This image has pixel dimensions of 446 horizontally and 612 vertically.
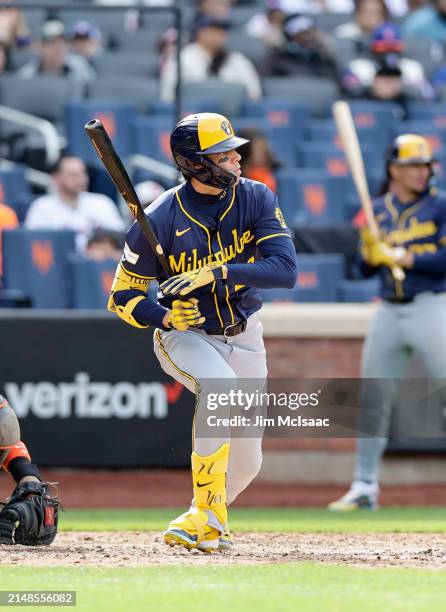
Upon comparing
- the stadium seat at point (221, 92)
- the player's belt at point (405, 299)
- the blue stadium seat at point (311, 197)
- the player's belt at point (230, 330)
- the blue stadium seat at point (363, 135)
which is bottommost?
the player's belt at point (230, 330)

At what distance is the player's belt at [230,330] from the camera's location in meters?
5.99

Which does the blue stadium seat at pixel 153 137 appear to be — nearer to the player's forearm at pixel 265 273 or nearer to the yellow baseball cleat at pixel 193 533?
the player's forearm at pixel 265 273

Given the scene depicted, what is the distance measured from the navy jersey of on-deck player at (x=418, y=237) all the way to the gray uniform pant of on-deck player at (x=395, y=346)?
0.09 metres

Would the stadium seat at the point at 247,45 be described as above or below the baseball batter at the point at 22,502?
above

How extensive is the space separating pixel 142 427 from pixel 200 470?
12.4 feet

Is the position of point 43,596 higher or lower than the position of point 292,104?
lower

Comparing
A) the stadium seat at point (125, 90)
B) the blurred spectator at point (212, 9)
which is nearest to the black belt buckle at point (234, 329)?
the stadium seat at point (125, 90)

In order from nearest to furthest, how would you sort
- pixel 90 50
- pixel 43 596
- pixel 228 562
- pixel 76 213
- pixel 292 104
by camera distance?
pixel 43 596
pixel 228 562
pixel 76 213
pixel 292 104
pixel 90 50

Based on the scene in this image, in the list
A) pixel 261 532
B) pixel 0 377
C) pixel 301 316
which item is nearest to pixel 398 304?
pixel 301 316

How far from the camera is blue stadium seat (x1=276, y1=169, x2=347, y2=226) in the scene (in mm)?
10812

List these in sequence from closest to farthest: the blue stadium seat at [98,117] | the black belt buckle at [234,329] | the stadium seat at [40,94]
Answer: the black belt buckle at [234,329] < the blue stadium seat at [98,117] < the stadium seat at [40,94]

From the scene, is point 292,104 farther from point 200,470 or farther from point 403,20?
point 200,470

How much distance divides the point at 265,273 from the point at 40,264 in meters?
4.12

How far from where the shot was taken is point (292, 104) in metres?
12.1
